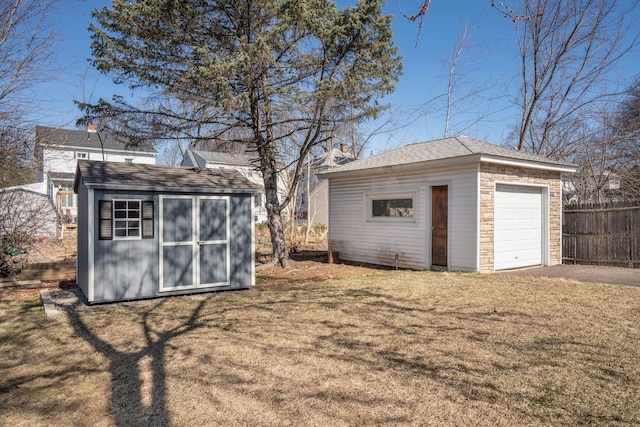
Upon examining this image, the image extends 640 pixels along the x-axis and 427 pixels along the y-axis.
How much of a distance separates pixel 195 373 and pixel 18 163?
22.7 ft

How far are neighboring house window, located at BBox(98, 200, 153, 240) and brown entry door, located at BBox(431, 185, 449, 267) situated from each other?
6803 millimetres

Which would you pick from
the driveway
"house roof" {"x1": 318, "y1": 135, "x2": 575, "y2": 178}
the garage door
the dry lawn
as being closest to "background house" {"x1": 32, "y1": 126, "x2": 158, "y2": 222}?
"house roof" {"x1": 318, "y1": 135, "x2": 575, "y2": 178}

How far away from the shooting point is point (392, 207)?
11750 millimetres

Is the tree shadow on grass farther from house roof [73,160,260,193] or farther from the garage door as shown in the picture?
the garage door

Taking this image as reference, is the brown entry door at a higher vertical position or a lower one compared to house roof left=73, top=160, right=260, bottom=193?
lower

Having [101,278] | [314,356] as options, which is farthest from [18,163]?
[314,356]

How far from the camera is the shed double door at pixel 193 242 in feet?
24.2

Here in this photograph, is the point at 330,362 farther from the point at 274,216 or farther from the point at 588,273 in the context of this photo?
the point at 588,273

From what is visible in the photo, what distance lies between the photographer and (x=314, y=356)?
430 centimetres

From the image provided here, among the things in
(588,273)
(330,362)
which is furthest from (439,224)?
(330,362)

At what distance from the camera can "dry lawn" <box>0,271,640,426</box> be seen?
10.2 feet

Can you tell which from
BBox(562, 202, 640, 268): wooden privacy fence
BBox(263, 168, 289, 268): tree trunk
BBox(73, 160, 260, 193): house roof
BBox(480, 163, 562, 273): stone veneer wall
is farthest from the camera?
BBox(263, 168, 289, 268): tree trunk

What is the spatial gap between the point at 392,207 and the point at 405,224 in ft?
2.39

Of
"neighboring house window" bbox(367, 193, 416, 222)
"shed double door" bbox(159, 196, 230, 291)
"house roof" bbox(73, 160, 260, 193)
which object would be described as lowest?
"shed double door" bbox(159, 196, 230, 291)
